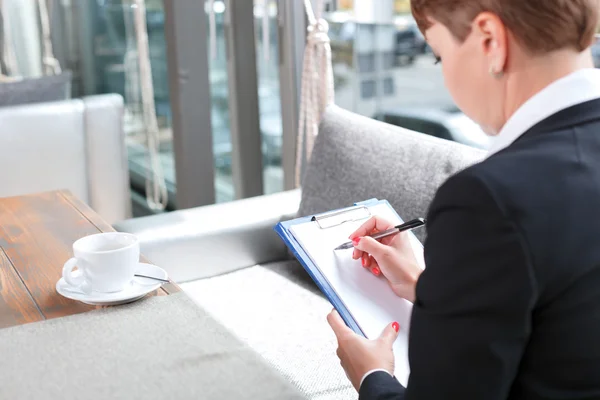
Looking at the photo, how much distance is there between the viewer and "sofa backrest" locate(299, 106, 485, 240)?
1.78 metres

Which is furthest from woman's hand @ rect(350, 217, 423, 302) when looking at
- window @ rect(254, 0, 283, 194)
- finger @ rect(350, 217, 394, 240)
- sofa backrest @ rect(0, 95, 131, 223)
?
window @ rect(254, 0, 283, 194)

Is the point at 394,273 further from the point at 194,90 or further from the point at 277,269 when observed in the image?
the point at 194,90

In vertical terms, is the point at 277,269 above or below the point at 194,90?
below

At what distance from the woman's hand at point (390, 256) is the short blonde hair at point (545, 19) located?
489 millimetres

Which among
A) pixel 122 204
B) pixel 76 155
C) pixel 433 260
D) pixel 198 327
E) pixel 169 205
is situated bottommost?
pixel 169 205

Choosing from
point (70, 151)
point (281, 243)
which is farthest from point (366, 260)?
point (70, 151)

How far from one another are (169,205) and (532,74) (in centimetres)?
339

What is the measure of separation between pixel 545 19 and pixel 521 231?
0.22 meters

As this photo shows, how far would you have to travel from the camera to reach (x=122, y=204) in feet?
9.75

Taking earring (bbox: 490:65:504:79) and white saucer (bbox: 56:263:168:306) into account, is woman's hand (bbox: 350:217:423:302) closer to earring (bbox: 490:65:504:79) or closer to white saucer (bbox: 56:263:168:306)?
white saucer (bbox: 56:263:168:306)

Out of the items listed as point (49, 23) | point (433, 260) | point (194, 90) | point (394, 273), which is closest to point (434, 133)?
point (194, 90)

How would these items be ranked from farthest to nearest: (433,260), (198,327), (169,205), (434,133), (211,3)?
(169,205)
(211,3)
(434,133)
(198,327)
(433,260)

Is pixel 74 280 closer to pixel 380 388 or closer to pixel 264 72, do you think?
pixel 380 388

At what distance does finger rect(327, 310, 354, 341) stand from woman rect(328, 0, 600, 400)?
255 millimetres
